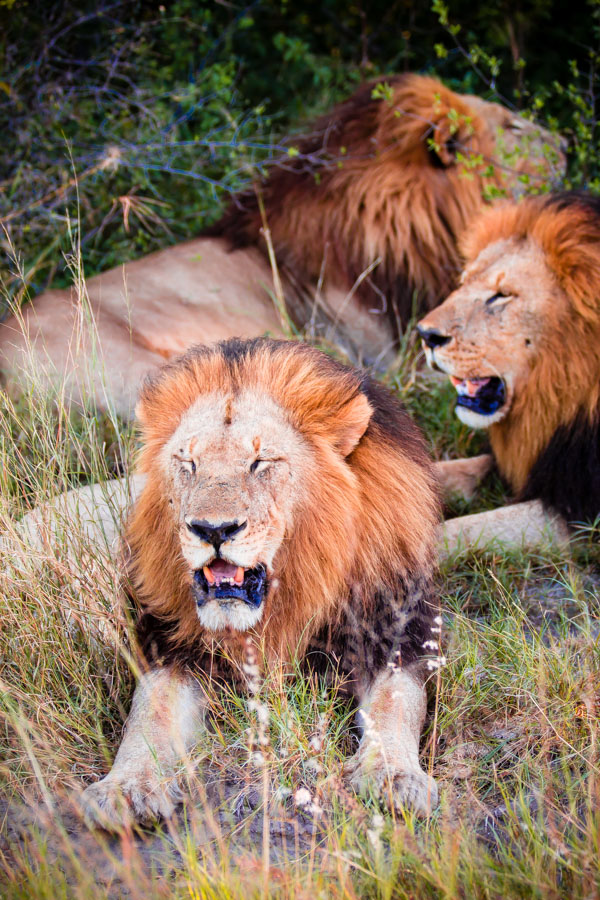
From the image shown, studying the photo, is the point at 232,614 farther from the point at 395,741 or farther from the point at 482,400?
the point at 482,400

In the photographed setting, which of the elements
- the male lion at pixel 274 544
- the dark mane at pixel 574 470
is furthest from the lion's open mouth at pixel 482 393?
the male lion at pixel 274 544

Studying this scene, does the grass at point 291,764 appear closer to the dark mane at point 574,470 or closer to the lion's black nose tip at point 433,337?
the dark mane at point 574,470

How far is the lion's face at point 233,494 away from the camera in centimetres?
239

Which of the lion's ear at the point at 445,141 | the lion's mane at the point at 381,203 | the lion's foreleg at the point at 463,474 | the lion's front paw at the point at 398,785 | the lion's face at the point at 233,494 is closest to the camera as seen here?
the lion's front paw at the point at 398,785

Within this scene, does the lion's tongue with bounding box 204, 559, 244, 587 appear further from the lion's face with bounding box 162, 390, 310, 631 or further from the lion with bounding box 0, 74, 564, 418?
the lion with bounding box 0, 74, 564, 418

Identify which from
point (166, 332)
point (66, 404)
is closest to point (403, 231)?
point (166, 332)

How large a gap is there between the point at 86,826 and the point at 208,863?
0.33 metres

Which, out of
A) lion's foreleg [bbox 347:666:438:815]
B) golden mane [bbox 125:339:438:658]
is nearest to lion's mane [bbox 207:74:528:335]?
golden mane [bbox 125:339:438:658]

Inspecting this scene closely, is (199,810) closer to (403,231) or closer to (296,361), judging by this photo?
(296,361)

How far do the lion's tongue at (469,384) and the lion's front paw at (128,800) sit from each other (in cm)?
205

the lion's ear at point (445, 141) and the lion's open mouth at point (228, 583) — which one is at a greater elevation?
the lion's ear at point (445, 141)

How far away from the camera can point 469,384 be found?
12.8ft

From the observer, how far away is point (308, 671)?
2744 millimetres

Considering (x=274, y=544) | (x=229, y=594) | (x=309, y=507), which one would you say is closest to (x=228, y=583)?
(x=229, y=594)
